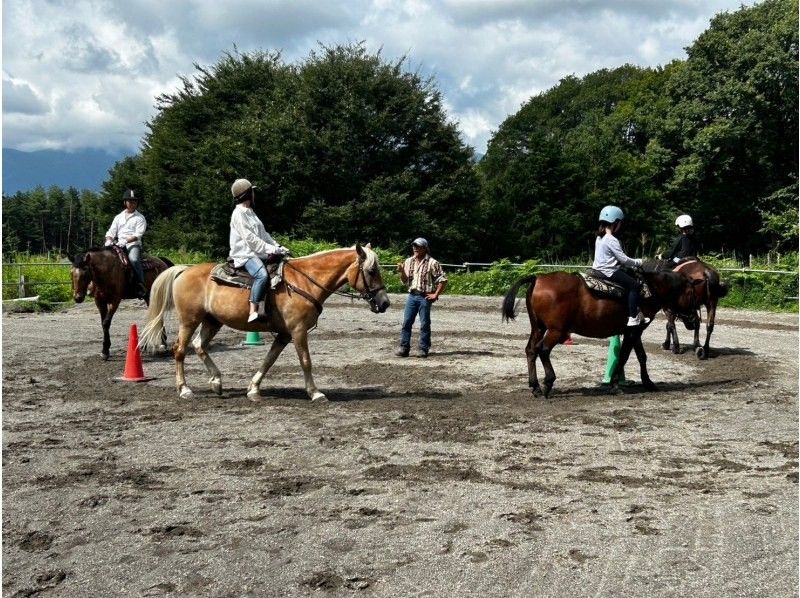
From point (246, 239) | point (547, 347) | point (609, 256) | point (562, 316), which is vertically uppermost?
point (246, 239)

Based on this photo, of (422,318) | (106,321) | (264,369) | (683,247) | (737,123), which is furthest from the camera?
(737,123)

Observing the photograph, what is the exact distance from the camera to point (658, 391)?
1029 centimetres

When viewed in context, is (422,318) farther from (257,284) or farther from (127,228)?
(127,228)

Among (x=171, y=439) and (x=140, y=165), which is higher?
(x=140, y=165)

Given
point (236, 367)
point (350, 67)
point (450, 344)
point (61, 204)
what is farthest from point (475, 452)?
point (61, 204)

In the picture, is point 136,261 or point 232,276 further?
point 136,261

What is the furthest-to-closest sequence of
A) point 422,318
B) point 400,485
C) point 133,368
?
1. point 422,318
2. point 133,368
3. point 400,485

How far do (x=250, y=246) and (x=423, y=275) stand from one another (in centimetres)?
484

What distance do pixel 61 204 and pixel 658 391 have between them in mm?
112573

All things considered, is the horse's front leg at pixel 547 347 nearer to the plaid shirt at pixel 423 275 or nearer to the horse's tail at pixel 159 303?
the plaid shirt at pixel 423 275

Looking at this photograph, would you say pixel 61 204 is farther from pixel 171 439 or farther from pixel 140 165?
pixel 171 439

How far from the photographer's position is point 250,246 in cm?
926

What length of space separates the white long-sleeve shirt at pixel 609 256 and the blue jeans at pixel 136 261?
7.56 m

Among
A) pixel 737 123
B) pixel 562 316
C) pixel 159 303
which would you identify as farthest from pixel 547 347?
pixel 737 123
